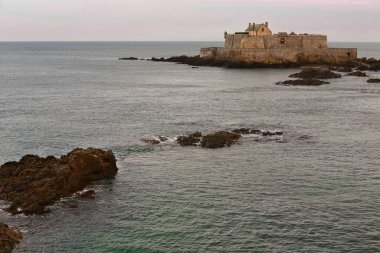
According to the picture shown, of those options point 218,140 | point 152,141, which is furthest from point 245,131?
point 152,141

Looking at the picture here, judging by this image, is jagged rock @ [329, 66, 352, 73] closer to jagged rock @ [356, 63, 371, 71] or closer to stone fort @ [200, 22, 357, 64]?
jagged rock @ [356, 63, 371, 71]

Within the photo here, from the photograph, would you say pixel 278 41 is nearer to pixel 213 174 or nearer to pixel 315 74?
pixel 315 74

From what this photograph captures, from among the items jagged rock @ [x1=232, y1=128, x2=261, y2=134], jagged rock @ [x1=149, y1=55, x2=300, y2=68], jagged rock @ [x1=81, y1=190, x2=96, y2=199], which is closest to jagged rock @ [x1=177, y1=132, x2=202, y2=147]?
jagged rock @ [x1=232, y1=128, x2=261, y2=134]

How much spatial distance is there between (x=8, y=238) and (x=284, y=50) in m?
95.8

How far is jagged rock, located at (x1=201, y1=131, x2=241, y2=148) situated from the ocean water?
865 millimetres

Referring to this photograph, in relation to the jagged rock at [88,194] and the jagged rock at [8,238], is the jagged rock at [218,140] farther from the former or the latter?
the jagged rock at [8,238]

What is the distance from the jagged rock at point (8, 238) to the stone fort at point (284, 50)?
92.6 meters

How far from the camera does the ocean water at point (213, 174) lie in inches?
913

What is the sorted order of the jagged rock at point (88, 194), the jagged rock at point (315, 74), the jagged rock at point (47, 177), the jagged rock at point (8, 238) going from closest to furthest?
1. the jagged rock at point (8, 238)
2. the jagged rock at point (47, 177)
3. the jagged rock at point (88, 194)
4. the jagged rock at point (315, 74)

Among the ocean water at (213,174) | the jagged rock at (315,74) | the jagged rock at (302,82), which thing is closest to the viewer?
the ocean water at (213,174)

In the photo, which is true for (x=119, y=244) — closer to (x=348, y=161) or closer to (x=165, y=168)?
(x=165, y=168)

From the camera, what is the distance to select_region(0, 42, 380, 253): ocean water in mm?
23188

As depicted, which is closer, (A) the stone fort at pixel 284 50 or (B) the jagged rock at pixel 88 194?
(B) the jagged rock at pixel 88 194

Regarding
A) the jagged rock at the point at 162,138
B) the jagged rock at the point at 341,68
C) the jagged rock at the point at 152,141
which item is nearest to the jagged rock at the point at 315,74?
the jagged rock at the point at 341,68
